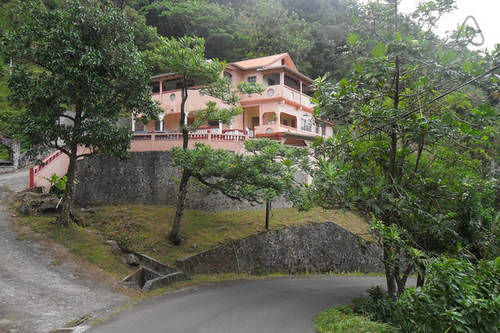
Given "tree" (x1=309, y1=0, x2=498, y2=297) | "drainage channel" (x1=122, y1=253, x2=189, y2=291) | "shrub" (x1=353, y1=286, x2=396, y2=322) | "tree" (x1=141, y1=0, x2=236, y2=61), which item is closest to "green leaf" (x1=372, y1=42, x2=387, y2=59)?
"tree" (x1=309, y1=0, x2=498, y2=297)

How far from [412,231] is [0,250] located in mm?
13256

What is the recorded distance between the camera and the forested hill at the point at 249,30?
32.2m

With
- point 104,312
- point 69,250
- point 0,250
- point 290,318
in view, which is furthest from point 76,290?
point 290,318

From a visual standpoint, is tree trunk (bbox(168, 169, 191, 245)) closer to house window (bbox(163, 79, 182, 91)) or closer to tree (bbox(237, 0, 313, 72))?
house window (bbox(163, 79, 182, 91))

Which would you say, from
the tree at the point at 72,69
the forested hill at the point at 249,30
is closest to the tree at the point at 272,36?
the forested hill at the point at 249,30

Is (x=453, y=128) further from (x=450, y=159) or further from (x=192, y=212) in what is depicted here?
(x=192, y=212)

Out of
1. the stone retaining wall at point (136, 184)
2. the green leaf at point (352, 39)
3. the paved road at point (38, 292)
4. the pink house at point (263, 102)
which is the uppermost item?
the pink house at point (263, 102)

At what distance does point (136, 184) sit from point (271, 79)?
48.1 ft

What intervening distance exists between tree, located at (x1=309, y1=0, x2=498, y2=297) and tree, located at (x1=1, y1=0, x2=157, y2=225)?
8.49 m

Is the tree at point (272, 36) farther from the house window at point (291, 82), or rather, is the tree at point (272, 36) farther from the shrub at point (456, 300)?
the shrub at point (456, 300)

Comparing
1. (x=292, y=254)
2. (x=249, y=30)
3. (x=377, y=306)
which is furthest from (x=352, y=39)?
(x=249, y=30)

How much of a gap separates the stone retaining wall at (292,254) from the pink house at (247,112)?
220 inches

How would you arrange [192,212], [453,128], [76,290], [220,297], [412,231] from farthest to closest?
1. [192,212]
2. [220,297]
3. [76,290]
4. [412,231]
5. [453,128]

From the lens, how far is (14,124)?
1251 cm
